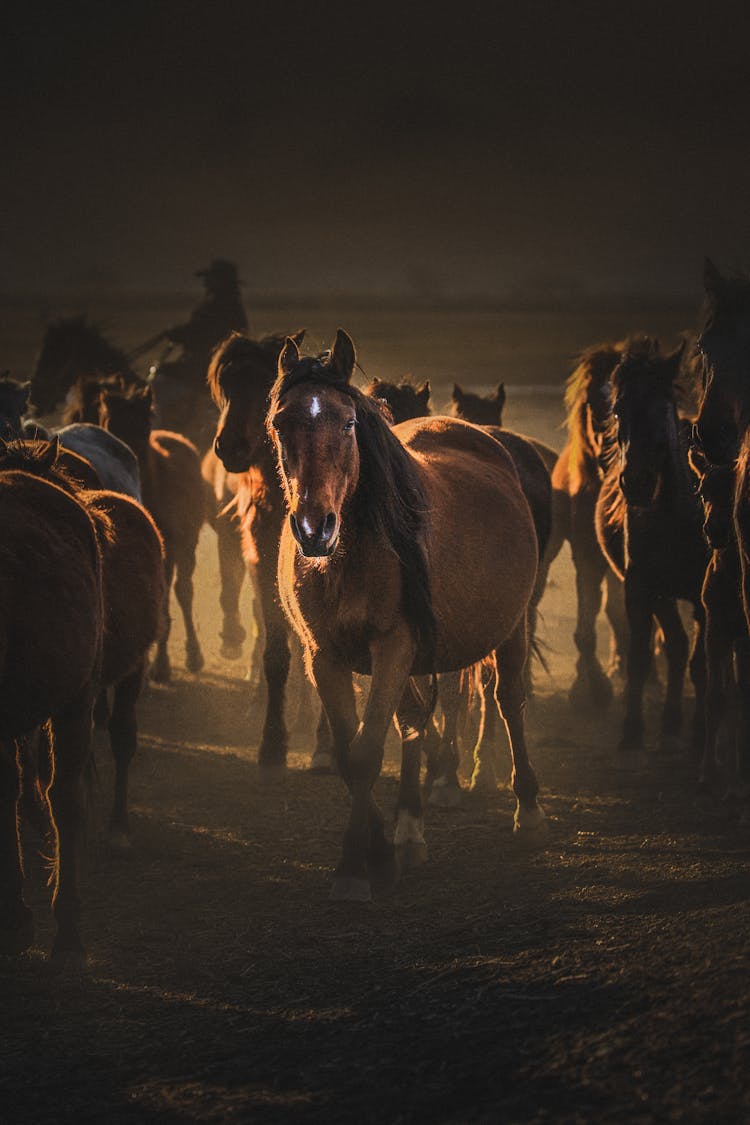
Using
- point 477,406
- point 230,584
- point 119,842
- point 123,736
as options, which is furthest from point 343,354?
point 230,584

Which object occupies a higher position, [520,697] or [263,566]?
[263,566]

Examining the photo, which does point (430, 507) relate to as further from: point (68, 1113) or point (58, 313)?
point (58, 313)

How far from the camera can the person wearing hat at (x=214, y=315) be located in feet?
60.4

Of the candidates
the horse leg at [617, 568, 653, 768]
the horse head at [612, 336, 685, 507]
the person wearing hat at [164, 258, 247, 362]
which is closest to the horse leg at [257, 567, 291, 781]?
the horse leg at [617, 568, 653, 768]

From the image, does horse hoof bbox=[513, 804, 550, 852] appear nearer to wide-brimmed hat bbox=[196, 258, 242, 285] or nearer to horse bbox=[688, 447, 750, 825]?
horse bbox=[688, 447, 750, 825]

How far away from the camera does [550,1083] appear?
3602 millimetres

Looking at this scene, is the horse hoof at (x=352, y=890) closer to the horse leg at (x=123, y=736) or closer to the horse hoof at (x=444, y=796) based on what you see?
the horse leg at (x=123, y=736)

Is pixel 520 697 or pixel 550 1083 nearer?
pixel 550 1083

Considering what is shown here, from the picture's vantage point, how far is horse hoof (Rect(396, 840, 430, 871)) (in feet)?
21.3

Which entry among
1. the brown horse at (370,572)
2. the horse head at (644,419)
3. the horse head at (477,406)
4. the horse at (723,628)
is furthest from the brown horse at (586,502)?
the brown horse at (370,572)

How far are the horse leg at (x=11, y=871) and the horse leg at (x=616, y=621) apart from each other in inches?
325

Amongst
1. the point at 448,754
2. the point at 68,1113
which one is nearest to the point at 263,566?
the point at 448,754

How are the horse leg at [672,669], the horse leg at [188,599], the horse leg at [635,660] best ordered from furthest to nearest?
A: 1. the horse leg at [188,599]
2. the horse leg at [672,669]
3. the horse leg at [635,660]

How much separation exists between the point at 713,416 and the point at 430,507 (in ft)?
6.79
